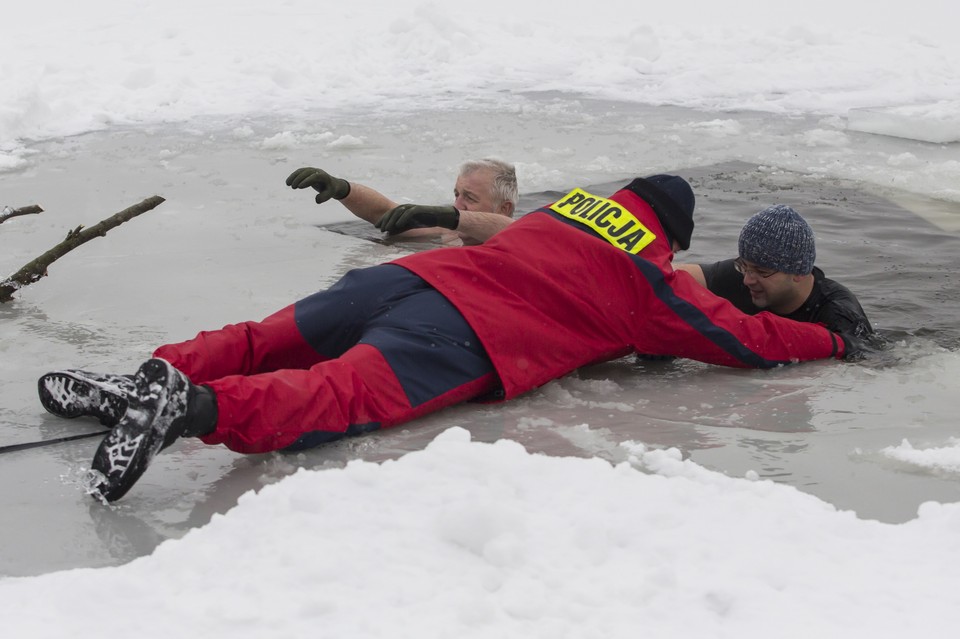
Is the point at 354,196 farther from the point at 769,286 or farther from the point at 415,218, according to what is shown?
the point at 769,286

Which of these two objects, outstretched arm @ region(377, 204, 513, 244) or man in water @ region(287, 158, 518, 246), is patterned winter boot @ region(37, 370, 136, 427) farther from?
man in water @ region(287, 158, 518, 246)

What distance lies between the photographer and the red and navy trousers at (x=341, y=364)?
2.64 metres

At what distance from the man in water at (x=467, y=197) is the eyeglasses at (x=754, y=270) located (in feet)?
3.68

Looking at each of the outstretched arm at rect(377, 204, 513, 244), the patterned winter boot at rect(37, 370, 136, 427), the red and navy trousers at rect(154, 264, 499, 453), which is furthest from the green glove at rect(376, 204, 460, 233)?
the patterned winter boot at rect(37, 370, 136, 427)

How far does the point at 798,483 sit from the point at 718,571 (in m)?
0.72

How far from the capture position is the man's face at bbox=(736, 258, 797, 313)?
3838 millimetres

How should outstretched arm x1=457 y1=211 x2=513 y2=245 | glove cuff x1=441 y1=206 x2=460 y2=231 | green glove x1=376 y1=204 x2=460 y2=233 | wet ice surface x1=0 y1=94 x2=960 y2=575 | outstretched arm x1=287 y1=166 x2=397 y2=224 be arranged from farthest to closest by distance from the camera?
1. outstretched arm x1=287 y1=166 x2=397 y2=224
2. outstretched arm x1=457 y1=211 x2=513 y2=245
3. glove cuff x1=441 y1=206 x2=460 y2=231
4. green glove x1=376 y1=204 x2=460 y2=233
5. wet ice surface x1=0 y1=94 x2=960 y2=575

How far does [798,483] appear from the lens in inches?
101

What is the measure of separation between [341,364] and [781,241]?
174 cm

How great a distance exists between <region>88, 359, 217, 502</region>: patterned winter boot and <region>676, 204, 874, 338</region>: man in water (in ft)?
7.06

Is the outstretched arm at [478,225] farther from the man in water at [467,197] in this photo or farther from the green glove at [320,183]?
the green glove at [320,183]

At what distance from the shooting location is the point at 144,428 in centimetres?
241

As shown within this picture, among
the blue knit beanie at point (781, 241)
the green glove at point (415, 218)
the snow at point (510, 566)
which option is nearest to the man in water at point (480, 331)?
the blue knit beanie at point (781, 241)

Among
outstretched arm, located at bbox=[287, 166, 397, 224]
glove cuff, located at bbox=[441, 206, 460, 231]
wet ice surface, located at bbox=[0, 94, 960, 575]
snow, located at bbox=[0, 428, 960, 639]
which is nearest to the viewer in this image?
snow, located at bbox=[0, 428, 960, 639]
